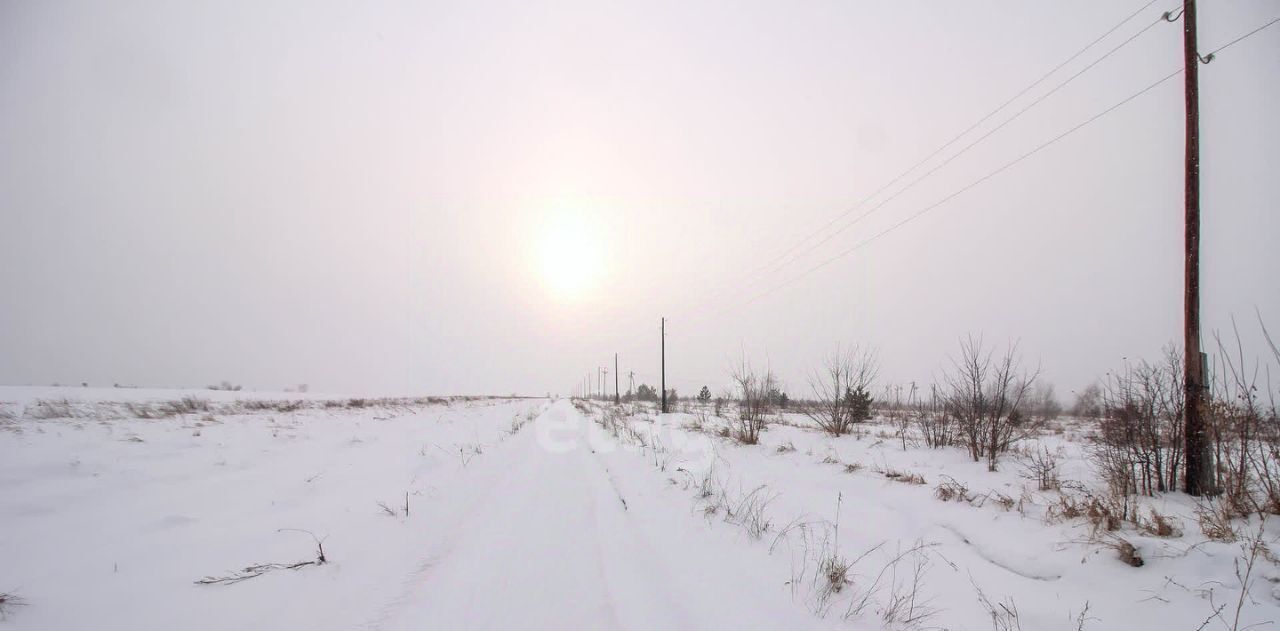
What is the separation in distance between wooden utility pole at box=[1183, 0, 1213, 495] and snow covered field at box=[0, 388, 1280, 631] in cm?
55

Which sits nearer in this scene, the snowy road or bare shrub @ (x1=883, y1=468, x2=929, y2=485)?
the snowy road

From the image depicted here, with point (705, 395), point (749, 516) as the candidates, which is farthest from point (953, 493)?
point (705, 395)

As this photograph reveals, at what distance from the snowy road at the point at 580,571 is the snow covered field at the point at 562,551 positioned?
0.02 meters

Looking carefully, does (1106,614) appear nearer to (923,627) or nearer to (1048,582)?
Answer: (1048,582)

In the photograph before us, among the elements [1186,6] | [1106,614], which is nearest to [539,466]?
[1106,614]

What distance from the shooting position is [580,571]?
340cm

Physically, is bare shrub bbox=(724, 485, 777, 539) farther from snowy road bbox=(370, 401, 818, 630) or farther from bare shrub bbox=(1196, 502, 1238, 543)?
bare shrub bbox=(1196, 502, 1238, 543)

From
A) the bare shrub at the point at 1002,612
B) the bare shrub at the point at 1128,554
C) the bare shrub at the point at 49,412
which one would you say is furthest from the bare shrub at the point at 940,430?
the bare shrub at the point at 49,412

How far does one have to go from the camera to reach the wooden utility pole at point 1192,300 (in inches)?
189

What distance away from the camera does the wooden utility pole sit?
15.8 feet

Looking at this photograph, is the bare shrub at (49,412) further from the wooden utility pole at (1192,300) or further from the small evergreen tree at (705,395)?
the small evergreen tree at (705,395)

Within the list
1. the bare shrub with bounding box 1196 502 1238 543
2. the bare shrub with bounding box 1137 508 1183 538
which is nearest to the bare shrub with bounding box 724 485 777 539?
the bare shrub with bounding box 1137 508 1183 538

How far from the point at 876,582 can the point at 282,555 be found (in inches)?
184

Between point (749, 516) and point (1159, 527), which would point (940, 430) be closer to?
point (1159, 527)
